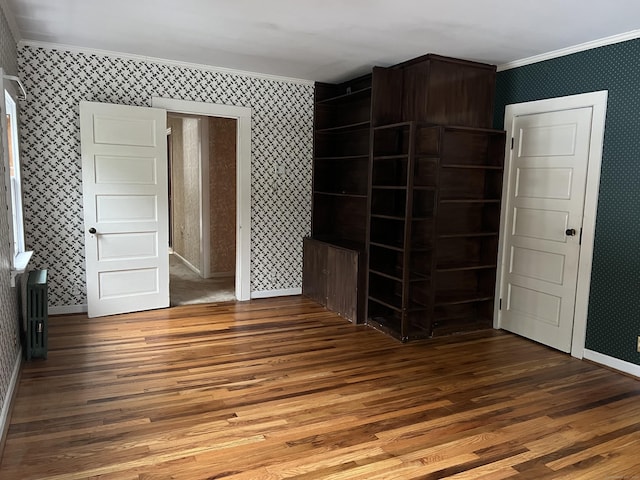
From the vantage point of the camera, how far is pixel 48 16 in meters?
3.54

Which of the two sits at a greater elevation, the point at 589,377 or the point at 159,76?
the point at 159,76

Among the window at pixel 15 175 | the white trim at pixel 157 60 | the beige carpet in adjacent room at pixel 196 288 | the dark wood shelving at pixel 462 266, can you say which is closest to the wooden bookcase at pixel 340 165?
the white trim at pixel 157 60

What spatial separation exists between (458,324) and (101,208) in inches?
141

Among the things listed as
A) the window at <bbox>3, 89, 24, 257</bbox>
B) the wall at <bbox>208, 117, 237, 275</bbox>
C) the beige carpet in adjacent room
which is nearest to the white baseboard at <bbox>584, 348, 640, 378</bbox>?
the beige carpet in adjacent room

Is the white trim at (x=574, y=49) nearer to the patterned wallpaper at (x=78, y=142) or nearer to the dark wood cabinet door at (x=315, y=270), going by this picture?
the patterned wallpaper at (x=78, y=142)

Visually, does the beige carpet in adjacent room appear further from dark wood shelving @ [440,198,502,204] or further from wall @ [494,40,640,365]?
wall @ [494,40,640,365]

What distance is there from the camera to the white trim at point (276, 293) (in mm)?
5628

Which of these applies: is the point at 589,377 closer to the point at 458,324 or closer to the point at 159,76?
the point at 458,324

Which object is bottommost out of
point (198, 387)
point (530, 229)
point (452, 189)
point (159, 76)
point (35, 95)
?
point (198, 387)

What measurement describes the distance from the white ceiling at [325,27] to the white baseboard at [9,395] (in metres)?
2.49

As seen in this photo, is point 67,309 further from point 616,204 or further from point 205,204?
point 616,204

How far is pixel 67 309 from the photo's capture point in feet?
15.4

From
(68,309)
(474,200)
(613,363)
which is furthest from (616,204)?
(68,309)

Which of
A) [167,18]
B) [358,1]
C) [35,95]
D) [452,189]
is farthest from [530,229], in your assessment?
[35,95]
